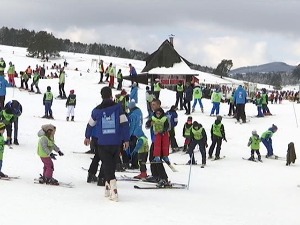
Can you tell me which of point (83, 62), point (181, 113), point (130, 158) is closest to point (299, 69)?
point (83, 62)

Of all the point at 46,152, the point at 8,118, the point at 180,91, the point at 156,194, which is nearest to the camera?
the point at 156,194

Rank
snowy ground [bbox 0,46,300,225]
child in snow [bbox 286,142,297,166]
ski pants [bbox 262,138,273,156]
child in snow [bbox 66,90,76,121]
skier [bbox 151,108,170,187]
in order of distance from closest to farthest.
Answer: snowy ground [bbox 0,46,300,225] → skier [bbox 151,108,170,187] → child in snow [bbox 286,142,297,166] → ski pants [bbox 262,138,273,156] → child in snow [bbox 66,90,76,121]

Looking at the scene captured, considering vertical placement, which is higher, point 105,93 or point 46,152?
point 105,93

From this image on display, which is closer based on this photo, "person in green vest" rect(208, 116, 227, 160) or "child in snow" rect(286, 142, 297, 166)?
"child in snow" rect(286, 142, 297, 166)

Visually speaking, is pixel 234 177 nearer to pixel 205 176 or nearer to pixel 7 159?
pixel 205 176

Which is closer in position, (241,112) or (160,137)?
(160,137)

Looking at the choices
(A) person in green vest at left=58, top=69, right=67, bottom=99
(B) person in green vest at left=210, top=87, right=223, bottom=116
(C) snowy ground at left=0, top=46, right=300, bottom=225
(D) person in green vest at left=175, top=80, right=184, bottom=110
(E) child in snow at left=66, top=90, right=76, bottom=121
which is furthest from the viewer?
(A) person in green vest at left=58, top=69, right=67, bottom=99

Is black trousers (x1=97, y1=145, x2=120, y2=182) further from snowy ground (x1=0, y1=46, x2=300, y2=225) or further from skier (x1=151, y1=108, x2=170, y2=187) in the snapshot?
skier (x1=151, y1=108, x2=170, y2=187)

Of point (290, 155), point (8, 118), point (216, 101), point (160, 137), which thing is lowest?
point (290, 155)

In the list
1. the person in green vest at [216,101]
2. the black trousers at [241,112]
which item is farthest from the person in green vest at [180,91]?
the black trousers at [241,112]

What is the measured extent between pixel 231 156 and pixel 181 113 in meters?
8.90

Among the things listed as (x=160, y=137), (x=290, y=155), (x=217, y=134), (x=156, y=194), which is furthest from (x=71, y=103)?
(x=156, y=194)

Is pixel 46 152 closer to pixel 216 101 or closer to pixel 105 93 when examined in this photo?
pixel 105 93

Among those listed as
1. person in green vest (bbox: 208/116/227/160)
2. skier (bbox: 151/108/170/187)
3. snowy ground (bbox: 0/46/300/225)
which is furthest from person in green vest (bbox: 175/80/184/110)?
skier (bbox: 151/108/170/187)
